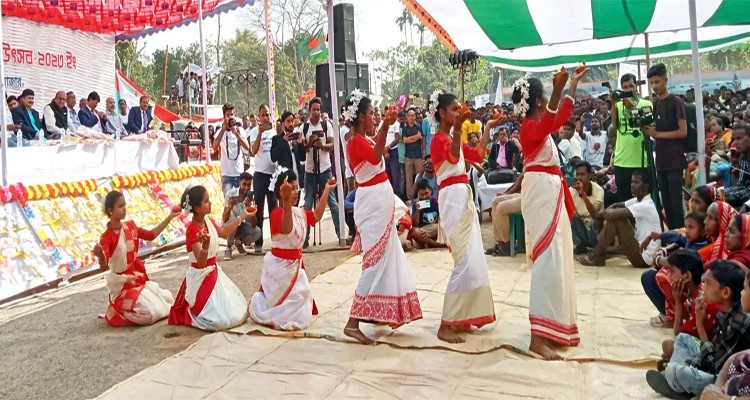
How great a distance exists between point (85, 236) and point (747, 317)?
6001 mm

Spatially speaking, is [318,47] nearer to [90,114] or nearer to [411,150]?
[411,150]

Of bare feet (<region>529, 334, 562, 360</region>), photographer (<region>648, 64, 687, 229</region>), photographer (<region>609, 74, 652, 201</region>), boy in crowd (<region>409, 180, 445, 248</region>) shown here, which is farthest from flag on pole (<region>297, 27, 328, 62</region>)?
bare feet (<region>529, 334, 562, 360</region>)

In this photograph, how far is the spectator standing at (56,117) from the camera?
8672mm

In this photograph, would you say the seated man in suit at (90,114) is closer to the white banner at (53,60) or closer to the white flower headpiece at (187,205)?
the white banner at (53,60)

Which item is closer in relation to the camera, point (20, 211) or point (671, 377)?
point (671, 377)

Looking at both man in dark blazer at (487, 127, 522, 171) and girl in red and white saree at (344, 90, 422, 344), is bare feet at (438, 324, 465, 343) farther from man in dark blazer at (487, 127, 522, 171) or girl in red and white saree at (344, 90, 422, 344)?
man in dark blazer at (487, 127, 522, 171)

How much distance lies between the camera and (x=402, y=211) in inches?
275

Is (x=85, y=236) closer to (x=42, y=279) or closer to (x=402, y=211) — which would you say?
(x=42, y=279)

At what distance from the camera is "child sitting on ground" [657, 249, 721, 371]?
3.27m

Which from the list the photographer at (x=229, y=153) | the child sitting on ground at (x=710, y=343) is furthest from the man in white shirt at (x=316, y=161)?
the child sitting on ground at (x=710, y=343)

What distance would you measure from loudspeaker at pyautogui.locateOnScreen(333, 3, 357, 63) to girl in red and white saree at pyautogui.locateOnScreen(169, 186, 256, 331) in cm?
530

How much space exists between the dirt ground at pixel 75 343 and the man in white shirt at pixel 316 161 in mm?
1458

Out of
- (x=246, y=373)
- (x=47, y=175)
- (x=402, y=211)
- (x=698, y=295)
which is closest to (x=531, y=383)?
(x=698, y=295)

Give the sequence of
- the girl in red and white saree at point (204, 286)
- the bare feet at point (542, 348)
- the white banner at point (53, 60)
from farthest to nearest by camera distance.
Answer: the white banner at point (53, 60)
the girl in red and white saree at point (204, 286)
the bare feet at point (542, 348)
